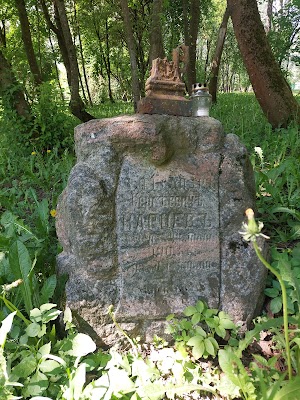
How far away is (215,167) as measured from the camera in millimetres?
2051

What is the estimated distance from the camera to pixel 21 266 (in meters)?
1.94

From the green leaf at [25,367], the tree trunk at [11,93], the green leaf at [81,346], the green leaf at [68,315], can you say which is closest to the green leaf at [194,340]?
the green leaf at [81,346]

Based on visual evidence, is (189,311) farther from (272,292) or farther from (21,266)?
(21,266)

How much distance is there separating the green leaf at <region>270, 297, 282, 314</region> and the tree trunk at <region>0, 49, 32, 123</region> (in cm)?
425

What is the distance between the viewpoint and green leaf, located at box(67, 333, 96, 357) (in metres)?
1.66

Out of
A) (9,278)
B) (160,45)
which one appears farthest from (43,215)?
(160,45)

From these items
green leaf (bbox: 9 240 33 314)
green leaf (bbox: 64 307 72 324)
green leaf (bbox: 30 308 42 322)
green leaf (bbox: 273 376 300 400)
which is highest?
green leaf (bbox: 9 240 33 314)

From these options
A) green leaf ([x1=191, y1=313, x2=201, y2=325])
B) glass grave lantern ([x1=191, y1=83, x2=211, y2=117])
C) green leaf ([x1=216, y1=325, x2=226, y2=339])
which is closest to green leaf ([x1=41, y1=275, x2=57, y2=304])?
green leaf ([x1=191, y1=313, x2=201, y2=325])

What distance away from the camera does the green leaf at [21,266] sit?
1.89m

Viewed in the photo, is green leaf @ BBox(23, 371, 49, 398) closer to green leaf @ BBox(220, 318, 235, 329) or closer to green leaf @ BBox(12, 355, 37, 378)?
green leaf @ BBox(12, 355, 37, 378)

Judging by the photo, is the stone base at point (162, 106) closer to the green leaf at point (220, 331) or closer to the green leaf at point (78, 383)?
the green leaf at point (220, 331)

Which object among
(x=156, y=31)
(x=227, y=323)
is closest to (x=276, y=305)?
(x=227, y=323)

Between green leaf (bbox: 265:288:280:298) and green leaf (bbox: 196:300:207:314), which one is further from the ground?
green leaf (bbox: 196:300:207:314)

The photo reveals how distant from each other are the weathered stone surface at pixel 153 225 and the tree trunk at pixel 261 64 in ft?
9.82
